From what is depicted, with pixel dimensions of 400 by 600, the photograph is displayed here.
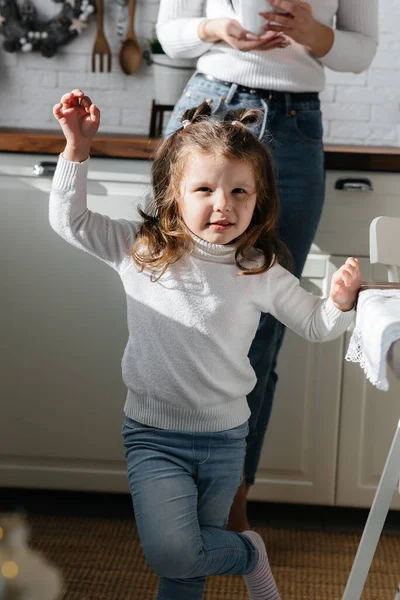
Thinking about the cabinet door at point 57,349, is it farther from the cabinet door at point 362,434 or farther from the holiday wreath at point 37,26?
the holiday wreath at point 37,26

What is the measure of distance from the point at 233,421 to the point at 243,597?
633 millimetres

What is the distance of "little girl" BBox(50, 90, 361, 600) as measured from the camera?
1.43 meters

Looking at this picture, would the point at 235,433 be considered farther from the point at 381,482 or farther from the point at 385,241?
the point at 385,241

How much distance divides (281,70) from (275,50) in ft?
0.14

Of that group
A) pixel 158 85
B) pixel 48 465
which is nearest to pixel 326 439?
pixel 48 465

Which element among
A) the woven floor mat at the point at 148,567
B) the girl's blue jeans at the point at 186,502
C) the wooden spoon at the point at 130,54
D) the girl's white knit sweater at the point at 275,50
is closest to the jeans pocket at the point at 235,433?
the girl's blue jeans at the point at 186,502

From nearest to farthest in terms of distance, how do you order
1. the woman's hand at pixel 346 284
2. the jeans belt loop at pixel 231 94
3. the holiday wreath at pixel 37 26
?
the woman's hand at pixel 346 284, the jeans belt loop at pixel 231 94, the holiday wreath at pixel 37 26

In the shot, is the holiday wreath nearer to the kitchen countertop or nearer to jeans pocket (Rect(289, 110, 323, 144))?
the kitchen countertop

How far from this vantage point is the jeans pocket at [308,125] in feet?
5.85

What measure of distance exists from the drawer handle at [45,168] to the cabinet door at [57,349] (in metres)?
0.03

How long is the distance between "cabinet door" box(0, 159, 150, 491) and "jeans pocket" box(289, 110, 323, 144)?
1.66 ft

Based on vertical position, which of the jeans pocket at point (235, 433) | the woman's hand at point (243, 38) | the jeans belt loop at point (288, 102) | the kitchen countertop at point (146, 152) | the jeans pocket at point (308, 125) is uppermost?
the woman's hand at point (243, 38)

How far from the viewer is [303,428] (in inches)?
89.4

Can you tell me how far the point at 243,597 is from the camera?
1.94m
